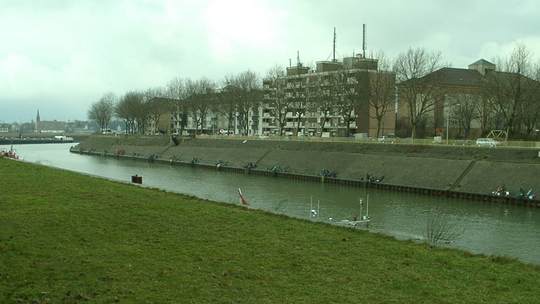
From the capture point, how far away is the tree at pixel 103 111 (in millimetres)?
184500

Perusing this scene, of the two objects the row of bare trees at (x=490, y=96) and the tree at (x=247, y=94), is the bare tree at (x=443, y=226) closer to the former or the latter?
the row of bare trees at (x=490, y=96)

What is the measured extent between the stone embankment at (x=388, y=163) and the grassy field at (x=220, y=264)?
110 feet

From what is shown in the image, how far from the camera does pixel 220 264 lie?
12609 millimetres

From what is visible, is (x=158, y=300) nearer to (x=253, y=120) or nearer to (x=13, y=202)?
(x=13, y=202)

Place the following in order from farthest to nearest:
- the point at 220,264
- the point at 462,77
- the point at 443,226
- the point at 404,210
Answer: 1. the point at 462,77
2. the point at 404,210
3. the point at 443,226
4. the point at 220,264

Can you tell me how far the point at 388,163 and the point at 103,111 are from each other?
137 metres

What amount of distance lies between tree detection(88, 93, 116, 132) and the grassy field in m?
171

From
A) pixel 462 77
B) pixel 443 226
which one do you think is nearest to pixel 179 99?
pixel 462 77

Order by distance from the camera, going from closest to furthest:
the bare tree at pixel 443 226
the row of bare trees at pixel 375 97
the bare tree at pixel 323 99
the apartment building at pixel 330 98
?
the bare tree at pixel 443 226, the row of bare trees at pixel 375 97, the apartment building at pixel 330 98, the bare tree at pixel 323 99

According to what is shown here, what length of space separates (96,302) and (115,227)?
7291mm

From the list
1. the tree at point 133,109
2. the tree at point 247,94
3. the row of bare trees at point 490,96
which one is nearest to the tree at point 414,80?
the row of bare trees at point 490,96

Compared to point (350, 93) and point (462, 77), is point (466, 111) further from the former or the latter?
point (462, 77)

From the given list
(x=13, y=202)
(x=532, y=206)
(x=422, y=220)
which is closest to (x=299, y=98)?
(x=532, y=206)

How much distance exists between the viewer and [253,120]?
503ft
